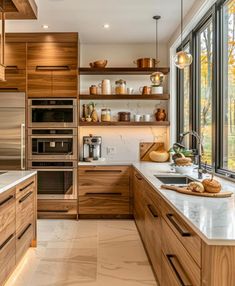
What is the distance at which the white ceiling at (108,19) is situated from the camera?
3.66 m

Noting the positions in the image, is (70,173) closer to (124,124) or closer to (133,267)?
(124,124)

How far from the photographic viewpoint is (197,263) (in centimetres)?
143

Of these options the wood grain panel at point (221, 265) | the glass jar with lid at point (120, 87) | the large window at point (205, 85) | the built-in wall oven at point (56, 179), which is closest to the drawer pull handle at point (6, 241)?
the wood grain panel at point (221, 265)

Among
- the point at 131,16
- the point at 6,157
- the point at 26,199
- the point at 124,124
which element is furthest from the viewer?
the point at 124,124

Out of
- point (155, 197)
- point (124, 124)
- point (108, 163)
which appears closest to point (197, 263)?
point (155, 197)

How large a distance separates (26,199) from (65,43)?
2.63 m

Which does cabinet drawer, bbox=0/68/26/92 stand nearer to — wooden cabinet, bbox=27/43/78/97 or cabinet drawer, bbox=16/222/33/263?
wooden cabinet, bbox=27/43/78/97

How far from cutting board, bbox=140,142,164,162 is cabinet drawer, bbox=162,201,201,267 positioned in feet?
10.2

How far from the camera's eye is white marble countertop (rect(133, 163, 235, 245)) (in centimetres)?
130

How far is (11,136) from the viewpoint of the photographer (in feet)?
15.1

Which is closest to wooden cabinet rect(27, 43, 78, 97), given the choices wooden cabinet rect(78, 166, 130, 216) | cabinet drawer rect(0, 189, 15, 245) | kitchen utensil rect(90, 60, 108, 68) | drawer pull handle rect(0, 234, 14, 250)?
kitchen utensil rect(90, 60, 108, 68)

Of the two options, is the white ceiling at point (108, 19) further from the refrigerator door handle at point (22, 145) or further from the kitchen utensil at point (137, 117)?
the refrigerator door handle at point (22, 145)

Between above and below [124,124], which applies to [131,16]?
above

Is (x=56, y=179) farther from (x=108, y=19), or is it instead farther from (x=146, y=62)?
(x=108, y=19)
